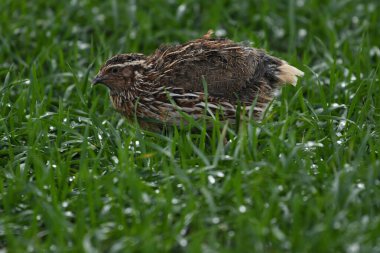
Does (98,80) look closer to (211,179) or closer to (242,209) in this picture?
(211,179)

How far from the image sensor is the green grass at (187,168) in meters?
4.97

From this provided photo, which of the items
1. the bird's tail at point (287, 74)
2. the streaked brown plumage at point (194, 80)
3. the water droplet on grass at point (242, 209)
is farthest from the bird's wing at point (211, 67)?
the water droplet on grass at point (242, 209)

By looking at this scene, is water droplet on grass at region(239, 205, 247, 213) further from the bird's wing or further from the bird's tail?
the bird's tail

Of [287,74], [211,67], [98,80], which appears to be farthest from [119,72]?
[287,74]

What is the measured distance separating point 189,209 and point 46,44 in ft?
13.5

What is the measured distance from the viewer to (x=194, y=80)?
671 cm

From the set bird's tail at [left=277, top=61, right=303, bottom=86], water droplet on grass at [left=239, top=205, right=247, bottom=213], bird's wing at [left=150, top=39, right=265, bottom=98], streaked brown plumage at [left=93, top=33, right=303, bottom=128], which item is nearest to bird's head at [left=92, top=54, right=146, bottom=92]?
streaked brown plumage at [left=93, top=33, right=303, bottom=128]

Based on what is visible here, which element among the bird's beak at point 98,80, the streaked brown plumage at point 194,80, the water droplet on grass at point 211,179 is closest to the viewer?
the water droplet on grass at point 211,179

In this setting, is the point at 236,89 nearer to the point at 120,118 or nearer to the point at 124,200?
the point at 120,118

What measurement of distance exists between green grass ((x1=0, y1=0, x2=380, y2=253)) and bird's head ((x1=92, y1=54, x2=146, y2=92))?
25cm

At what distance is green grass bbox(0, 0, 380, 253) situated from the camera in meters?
4.97

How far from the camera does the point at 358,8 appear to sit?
31.3 feet

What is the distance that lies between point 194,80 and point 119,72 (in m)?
0.66

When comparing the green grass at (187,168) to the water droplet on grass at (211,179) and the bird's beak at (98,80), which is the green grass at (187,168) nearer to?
the water droplet on grass at (211,179)
